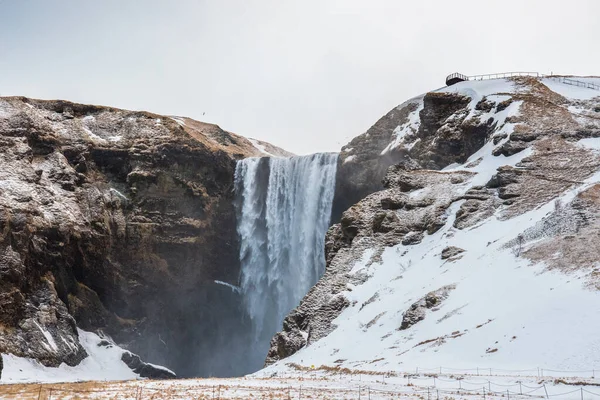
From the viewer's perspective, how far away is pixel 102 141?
91.8 m

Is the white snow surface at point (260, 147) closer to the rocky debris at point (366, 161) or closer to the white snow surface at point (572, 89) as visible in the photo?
the rocky debris at point (366, 161)

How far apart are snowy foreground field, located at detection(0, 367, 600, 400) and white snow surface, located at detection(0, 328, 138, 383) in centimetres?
2791

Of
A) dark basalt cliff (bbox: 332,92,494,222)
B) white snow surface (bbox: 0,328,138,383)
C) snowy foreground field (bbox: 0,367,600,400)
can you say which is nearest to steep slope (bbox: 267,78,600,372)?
dark basalt cliff (bbox: 332,92,494,222)

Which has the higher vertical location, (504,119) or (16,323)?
(504,119)

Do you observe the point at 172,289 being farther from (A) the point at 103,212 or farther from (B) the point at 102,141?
(B) the point at 102,141

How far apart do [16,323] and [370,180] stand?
4532 centimetres

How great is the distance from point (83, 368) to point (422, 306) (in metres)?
42.1

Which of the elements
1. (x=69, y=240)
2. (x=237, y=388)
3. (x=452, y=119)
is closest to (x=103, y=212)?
(x=69, y=240)

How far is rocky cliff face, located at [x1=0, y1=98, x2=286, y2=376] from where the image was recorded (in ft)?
253

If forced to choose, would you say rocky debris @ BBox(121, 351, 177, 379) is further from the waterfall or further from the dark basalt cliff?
the dark basalt cliff

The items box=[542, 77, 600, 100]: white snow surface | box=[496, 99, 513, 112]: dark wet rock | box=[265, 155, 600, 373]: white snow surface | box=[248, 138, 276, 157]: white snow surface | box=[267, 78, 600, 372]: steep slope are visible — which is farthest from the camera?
box=[248, 138, 276, 157]: white snow surface

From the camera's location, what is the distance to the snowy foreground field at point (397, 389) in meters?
30.7

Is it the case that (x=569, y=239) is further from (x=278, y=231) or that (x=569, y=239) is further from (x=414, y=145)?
(x=278, y=231)

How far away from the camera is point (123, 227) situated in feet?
288
